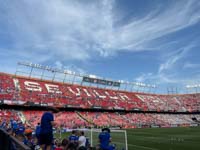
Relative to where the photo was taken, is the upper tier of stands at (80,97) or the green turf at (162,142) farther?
the upper tier of stands at (80,97)

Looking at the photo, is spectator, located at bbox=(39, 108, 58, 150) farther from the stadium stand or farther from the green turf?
the stadium stand

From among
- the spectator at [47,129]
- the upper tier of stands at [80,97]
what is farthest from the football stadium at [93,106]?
the spectator at [47,129]

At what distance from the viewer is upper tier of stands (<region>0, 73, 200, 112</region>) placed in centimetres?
5241

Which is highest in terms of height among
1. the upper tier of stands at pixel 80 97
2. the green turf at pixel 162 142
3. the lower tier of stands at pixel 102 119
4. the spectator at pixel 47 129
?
the upper tier of stands at pixel 80 97

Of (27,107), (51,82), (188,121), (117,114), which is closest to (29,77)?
(51,82)

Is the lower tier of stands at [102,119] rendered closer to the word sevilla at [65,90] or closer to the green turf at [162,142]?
the word sevilla at [65,90]

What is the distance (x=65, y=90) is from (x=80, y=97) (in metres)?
4.59

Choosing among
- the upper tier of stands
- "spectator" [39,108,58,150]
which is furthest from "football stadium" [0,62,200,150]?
"spectator" [39,108,58,150]

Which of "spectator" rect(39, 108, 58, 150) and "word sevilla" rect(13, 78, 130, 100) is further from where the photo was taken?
"word sevilla" rect(13, 78, 130, 100)

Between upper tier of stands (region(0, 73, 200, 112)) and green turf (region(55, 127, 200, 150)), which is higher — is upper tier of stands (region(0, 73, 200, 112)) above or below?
above

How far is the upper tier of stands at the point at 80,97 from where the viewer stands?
172ft

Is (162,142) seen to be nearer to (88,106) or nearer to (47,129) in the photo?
(47,129)

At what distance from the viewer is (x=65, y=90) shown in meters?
64.4

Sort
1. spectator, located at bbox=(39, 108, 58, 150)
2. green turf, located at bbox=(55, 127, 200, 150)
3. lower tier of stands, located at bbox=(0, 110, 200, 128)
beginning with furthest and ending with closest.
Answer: lower tier of stands, located at bbox=(0, 110, 200, 128) → green turf, located at bbox=(55, 127, 200, 150) → spectator, located at bbox=(39, 108, 58, 150)
